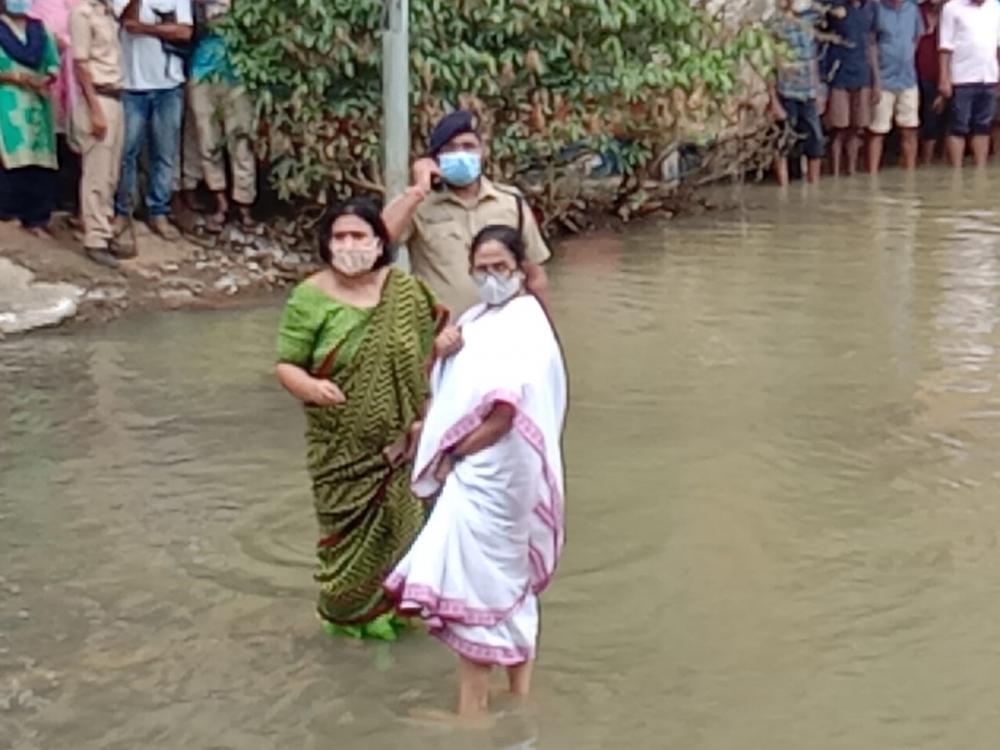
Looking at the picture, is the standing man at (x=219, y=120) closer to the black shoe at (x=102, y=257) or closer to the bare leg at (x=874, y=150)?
the black shoe at (x=102, y=257)

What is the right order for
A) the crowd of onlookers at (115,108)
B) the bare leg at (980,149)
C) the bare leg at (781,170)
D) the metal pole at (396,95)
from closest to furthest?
the metal pole at (396,95)
the crowd of onlookers at (115,108)
the bare leg at (781,170)
the bare leg at (980,149)

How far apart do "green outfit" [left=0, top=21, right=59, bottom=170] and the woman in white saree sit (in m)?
6.29

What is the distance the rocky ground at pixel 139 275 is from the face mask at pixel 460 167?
178 inches

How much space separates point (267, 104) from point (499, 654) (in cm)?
673

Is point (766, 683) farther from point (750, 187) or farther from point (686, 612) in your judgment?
point (750, 187)

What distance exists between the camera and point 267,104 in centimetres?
1091

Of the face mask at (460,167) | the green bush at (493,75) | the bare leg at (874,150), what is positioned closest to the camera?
the face mask at (460,167)

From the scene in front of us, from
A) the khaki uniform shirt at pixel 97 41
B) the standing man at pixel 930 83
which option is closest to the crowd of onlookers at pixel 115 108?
the khaki uniform shirt at pixel 97 41

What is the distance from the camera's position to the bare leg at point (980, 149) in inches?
675

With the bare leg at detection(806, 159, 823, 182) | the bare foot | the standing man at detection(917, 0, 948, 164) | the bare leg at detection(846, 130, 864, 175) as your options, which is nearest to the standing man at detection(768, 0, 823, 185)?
the bare leg at detection(806, 159, 823, 182)

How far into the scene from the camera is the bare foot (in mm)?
4820

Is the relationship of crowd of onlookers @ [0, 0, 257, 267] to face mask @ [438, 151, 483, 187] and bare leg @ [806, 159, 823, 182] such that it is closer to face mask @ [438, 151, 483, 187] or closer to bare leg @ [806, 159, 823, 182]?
face mask @ [438, 151, 483, 187]

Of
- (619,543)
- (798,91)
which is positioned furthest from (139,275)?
(798,91)

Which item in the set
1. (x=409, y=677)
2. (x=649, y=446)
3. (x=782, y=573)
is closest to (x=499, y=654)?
(x=409, y=677)
